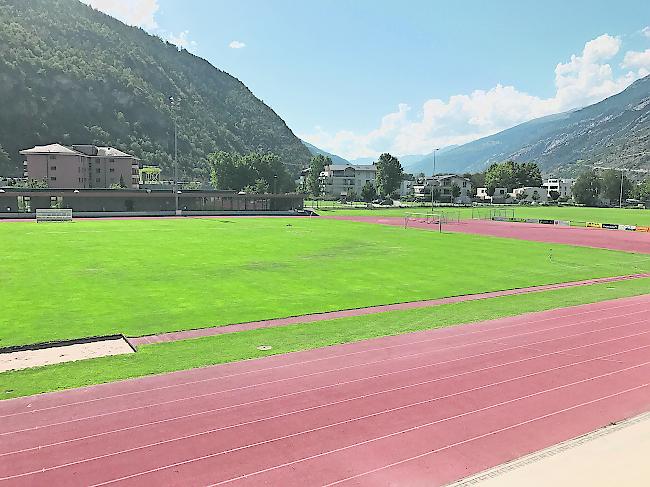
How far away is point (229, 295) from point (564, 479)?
15.9 meters

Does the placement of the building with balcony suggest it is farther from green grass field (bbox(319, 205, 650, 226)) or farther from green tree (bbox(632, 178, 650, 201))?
green tree (bbox(632, 178, 650, 201))

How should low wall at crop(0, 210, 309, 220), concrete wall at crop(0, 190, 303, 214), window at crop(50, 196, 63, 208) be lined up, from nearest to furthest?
1. low wall at crop(0, 210, 309, 220)
2. concrete wall at crop(0, 190, 303, 214)
3. window at crop(50, 196, 63, 208)

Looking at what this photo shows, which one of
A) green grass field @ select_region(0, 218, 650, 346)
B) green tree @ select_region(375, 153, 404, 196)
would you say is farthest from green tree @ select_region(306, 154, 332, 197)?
green grass field @ select_region(0, 218, 650, 346)

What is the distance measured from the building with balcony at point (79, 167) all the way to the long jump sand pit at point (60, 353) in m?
102

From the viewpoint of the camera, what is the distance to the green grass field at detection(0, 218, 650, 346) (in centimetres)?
1841

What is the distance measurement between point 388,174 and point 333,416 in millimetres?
144675

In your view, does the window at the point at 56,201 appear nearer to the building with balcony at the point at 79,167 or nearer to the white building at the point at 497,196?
the building with balcony at the point at 79,167

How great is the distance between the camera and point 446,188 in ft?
540

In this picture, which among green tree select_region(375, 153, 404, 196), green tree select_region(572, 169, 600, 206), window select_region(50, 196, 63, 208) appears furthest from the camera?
green tree select_region(375, 153, 404, 196)

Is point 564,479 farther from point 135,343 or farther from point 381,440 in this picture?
point 135,343

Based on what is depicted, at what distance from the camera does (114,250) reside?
116 ft

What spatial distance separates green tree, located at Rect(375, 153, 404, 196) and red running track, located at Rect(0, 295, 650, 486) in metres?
139

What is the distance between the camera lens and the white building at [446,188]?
160 m

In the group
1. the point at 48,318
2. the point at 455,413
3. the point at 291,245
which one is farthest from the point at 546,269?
the point at 48,318
